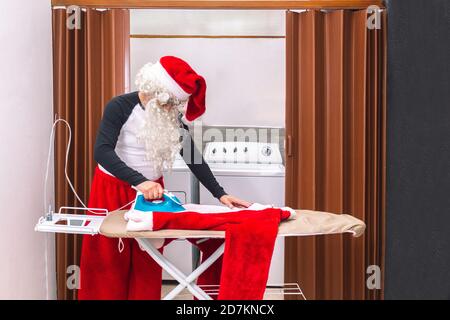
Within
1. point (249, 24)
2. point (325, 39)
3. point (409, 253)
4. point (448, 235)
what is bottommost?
point (409, 253)

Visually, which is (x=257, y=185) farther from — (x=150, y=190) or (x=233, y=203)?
(x=150, y=190)

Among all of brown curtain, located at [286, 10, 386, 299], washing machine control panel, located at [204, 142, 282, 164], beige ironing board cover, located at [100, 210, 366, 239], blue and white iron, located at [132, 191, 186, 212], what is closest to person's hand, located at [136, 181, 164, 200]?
blue and white iron, located at [132, 191, 186, 212]

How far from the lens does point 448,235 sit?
6.14ft

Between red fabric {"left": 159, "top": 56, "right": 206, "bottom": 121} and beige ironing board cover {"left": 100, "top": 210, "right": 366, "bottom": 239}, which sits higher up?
red fabric {"left": 159, "top": 56, "right": 206, "bottom": 121}

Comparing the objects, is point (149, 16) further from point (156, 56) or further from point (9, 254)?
point (9, 254)

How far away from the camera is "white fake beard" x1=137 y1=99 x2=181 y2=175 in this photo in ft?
6.50

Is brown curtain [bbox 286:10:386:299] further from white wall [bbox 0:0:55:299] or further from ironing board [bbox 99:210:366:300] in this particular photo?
white wall [bbox 0:0:55:299]

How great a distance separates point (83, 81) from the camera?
257cm

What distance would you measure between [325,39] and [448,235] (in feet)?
3.96

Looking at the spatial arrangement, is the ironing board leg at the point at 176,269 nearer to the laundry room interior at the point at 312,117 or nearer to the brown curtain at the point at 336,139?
the laundry room interior at the point at 312,117

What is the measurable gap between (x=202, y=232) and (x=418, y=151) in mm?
1142

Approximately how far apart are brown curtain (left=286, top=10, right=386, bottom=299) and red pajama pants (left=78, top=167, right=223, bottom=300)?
→ 0.84 metres

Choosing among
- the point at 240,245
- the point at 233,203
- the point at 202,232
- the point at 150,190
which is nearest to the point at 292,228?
the point at 240,245

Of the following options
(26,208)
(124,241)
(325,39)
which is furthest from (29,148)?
(325,39)
